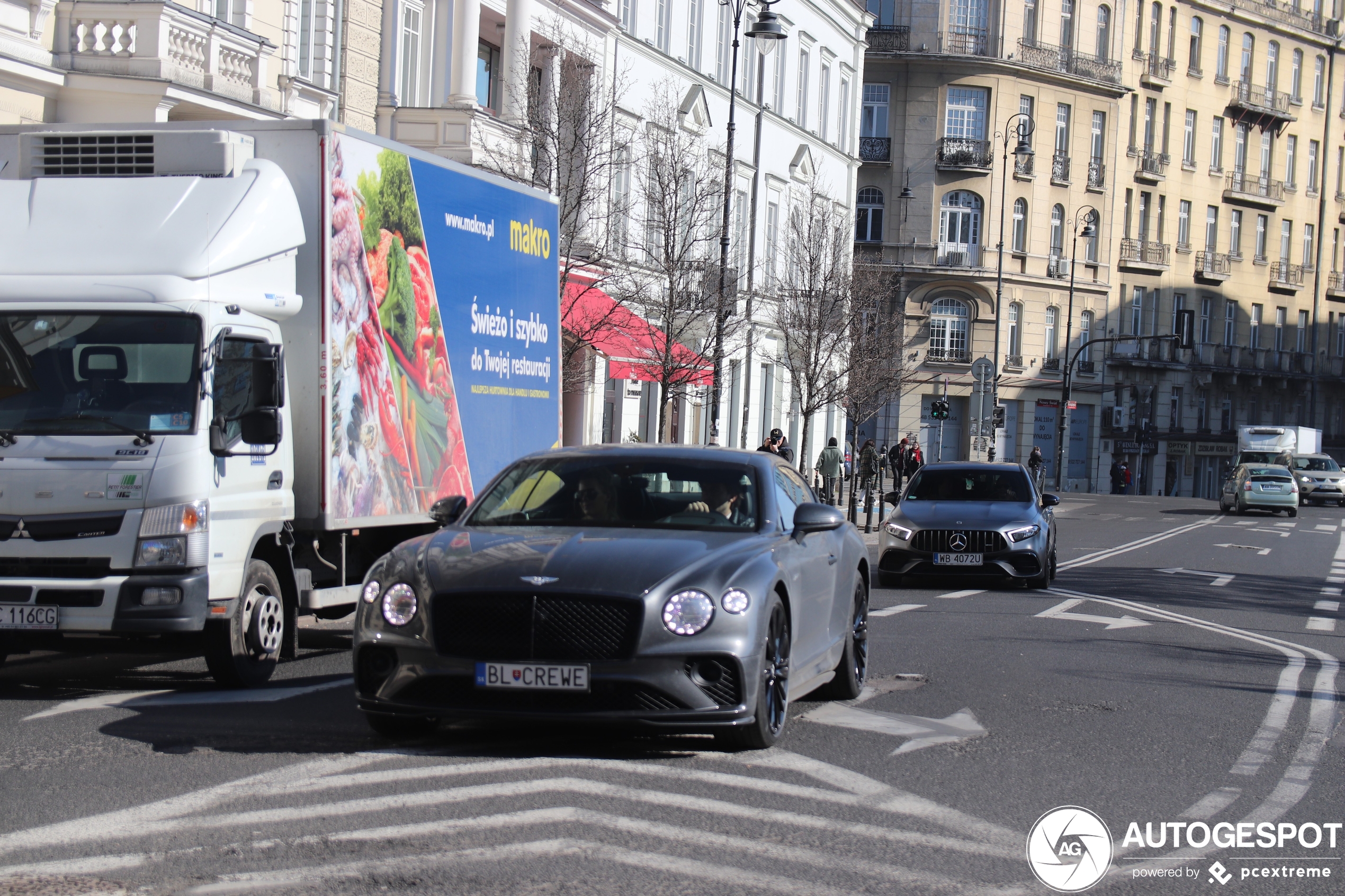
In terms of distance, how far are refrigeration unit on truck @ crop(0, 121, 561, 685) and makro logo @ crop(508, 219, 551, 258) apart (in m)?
1.36

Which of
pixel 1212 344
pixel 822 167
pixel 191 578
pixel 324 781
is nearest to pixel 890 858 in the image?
pixel 324 781

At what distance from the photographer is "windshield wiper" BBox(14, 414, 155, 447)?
888 centimetres

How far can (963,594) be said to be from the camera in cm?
1836

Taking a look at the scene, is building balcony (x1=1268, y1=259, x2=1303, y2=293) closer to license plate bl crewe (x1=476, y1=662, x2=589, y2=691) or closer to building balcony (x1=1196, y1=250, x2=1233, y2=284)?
building balcony (x1=1196, y1=250, x2=1233, y2=284)

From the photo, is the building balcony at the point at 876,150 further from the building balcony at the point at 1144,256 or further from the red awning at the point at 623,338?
the red awning at the point at 623,338

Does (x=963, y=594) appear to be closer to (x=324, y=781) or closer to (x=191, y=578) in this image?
(x=191, y=578)

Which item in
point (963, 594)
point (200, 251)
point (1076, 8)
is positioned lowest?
point (963, 594)

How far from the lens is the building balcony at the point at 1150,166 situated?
78.1 meters

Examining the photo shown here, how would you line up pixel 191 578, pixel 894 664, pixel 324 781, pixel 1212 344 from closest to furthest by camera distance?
1. pixel 324 781
2. pixel 191 578
3. pixel 894 664
4. pixel 1212 344

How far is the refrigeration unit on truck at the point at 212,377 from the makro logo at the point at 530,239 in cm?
136

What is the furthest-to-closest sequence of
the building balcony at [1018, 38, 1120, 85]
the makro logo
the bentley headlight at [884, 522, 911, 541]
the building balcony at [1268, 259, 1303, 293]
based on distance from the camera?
the building balcony at [1268, 259, 1303, 293], the building balcony at [1018, 38, 1120, 85], the bentley headlight at [884, 522, 911, 541], the makro logo

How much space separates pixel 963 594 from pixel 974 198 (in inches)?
2168

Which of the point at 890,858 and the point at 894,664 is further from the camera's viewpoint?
the point at 894,664

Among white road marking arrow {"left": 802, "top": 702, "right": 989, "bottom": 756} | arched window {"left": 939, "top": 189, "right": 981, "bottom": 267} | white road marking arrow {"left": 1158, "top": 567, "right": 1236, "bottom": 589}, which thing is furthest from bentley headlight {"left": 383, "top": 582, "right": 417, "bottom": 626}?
arched window {"left": 939, "top": 189, "right": 981, "bottom": 267}
